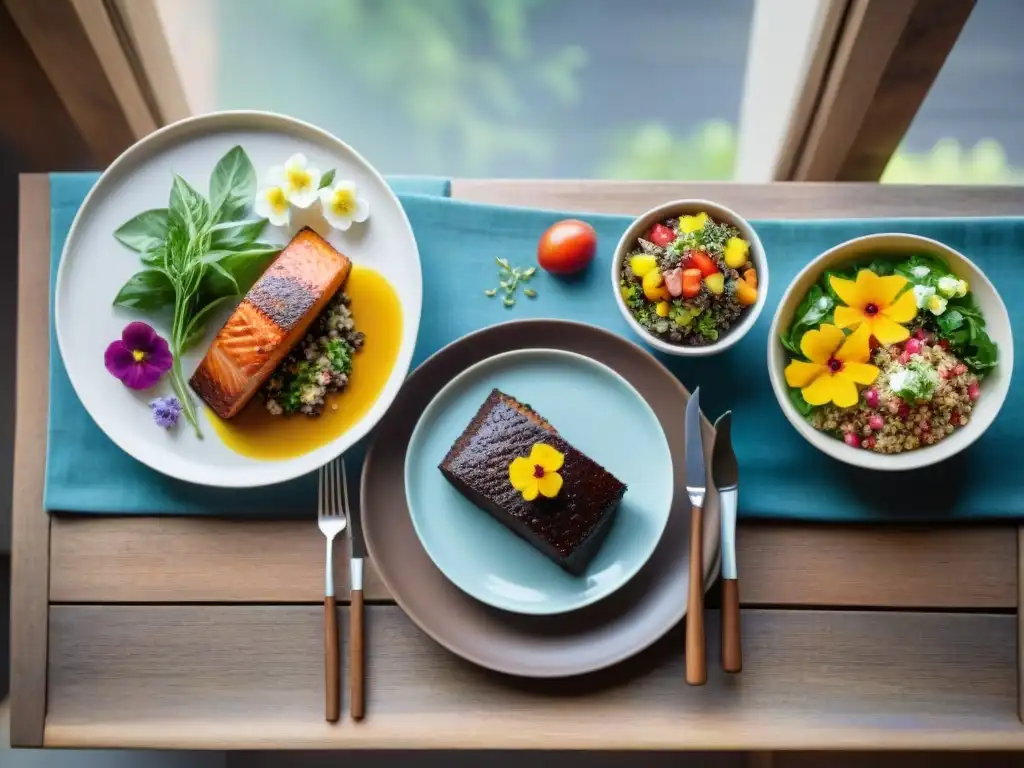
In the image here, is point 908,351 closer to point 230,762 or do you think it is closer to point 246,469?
point 246,469

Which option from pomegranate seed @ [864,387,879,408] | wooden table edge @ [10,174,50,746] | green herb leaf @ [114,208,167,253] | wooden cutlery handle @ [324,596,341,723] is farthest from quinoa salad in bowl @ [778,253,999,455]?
wooden table edge @ [10,174,50,746]

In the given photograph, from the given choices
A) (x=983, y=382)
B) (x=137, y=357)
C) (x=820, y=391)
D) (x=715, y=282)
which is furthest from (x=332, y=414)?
(x=983, y=382)

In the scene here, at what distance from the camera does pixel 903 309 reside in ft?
3.90

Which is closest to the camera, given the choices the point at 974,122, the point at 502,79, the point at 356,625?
the point at 356,625

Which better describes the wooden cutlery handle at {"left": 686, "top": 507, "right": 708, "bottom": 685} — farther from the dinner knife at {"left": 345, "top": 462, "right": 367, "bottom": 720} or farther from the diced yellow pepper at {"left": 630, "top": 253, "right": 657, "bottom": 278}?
the dinner knife at {"left": 345, "top": 462, "right": 367, "bottom": 720}

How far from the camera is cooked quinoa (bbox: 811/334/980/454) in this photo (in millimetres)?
1202

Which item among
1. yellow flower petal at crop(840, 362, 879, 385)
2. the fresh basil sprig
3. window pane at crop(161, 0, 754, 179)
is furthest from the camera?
window pane at crop(161, 0, 754, 179)

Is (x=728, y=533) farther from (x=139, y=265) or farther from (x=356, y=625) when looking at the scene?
(x=139, y=265)

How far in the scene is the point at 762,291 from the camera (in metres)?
1.23

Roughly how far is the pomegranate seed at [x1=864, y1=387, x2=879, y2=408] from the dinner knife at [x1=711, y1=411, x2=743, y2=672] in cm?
20

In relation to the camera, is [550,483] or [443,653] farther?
[443,653]

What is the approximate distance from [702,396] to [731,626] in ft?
1.19

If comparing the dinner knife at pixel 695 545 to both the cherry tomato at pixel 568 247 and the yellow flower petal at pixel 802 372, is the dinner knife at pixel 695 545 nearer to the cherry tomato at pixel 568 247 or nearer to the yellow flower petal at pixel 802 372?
the yellow flower petal at pixel 802 372

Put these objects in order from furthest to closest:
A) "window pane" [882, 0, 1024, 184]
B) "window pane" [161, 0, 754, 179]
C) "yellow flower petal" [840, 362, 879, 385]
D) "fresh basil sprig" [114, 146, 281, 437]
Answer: "window pane" [161, 0, 754, 179]
"window pane" [882, 0, 1024, 184]
"fresh basil sprig" [114, 146, 281, 437]
"yellow flower petal" [840, 362, 879, 385]
